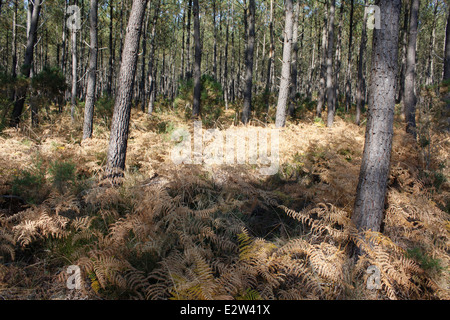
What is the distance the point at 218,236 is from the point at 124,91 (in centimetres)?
337

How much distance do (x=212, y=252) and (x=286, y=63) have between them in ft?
22.8

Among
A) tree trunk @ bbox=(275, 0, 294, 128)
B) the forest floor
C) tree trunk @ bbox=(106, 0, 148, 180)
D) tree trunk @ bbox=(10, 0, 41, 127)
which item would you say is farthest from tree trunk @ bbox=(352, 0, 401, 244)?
tree trunk @ bbox=(10, 0, 41, 127)

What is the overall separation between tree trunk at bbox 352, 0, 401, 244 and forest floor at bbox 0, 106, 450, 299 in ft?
1.18

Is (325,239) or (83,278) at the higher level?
(325,239)

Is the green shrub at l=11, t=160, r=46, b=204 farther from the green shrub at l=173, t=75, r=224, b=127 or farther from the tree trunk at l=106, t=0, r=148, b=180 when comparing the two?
the green shrub at l=173, t=75, r=224, b=127

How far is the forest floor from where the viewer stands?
2846 millimetres

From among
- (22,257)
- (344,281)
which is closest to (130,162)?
(22,257)

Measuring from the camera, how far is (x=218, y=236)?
11.8 ft

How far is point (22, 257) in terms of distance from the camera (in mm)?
3312

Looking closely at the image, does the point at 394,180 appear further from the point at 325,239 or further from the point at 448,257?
the point at 325,239

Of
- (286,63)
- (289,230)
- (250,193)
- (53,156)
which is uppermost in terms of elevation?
(286,63)

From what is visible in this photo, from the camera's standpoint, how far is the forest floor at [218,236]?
2.85 m

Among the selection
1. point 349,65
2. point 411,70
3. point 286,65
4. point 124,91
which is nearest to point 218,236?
point 124,91

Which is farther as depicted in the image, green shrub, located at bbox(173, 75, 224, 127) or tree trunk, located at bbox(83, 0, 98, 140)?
green shrub, located at bbox(173, 75, 224, 127)
